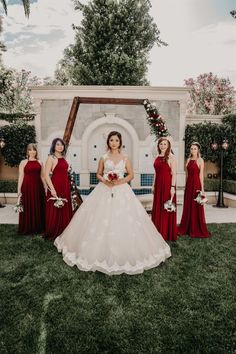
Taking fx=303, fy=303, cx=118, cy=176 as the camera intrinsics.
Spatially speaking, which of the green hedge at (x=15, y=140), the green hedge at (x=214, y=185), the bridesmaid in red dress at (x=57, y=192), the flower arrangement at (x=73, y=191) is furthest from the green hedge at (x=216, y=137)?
the bridesmaid in red dress at (x=57, y=192)

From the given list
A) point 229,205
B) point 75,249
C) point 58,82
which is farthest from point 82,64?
point 75,249

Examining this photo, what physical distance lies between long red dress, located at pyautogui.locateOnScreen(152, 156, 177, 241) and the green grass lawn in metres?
0.93

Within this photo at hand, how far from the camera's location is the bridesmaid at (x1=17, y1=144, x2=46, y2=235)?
7.10 meters

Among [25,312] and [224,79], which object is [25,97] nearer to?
[224,79]

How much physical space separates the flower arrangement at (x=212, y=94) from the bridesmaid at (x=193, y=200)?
19.7m

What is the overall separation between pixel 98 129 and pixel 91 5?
49.5 ft

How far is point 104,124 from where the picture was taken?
505 inches

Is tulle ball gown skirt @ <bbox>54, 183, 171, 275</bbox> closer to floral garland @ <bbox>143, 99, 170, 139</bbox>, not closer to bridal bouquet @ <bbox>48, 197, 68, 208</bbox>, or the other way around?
bridal bouquet @ <bbox>48, 197, 68, 208</bbox>

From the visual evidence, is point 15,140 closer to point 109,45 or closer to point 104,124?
point 104,124

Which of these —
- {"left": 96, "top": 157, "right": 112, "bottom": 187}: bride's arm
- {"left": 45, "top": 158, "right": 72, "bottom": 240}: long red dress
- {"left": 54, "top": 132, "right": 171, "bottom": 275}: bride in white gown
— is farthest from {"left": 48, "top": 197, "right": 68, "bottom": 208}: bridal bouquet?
{"left": 96, "top": 157, "right": 112, "bottom": 187}: bride's arm

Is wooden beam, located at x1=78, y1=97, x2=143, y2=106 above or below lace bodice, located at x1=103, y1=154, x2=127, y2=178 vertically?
above

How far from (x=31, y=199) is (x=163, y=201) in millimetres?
3089

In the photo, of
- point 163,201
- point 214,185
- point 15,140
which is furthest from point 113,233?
point 214,185

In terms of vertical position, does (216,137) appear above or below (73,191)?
above
